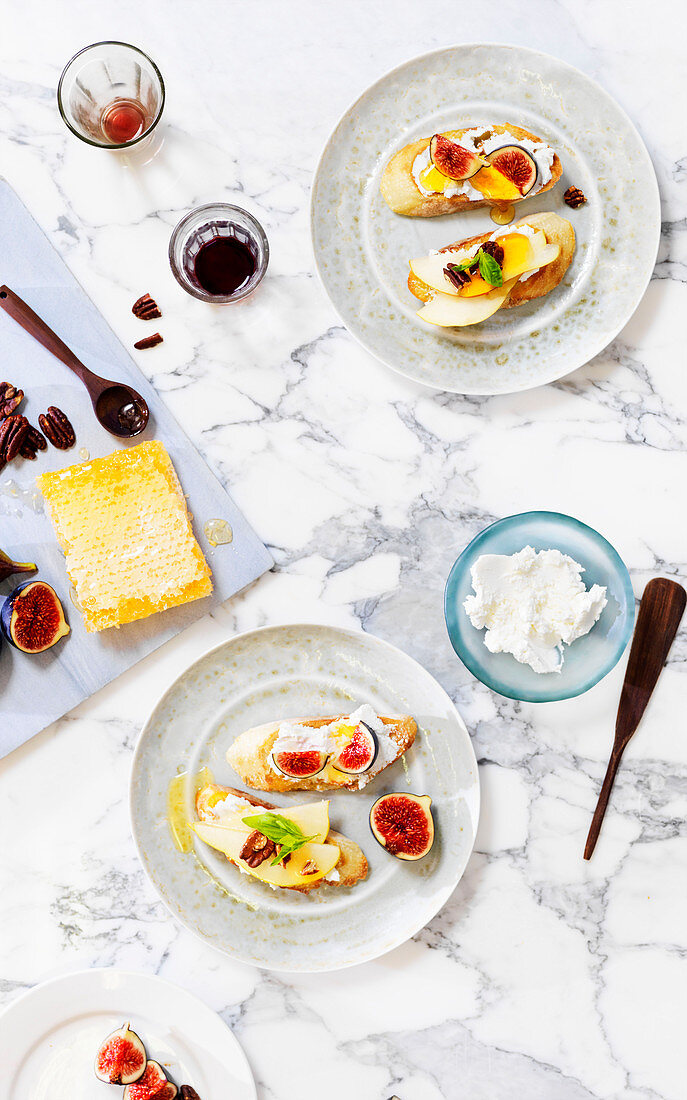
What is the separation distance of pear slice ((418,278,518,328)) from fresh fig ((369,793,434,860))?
1.24m

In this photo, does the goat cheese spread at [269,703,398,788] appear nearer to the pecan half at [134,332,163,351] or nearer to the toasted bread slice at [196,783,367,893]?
the toasted bread slice at [196,783,367,893]

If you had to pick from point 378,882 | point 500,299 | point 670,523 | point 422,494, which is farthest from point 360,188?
point 378,882

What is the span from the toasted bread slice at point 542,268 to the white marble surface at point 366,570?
0.24 meters

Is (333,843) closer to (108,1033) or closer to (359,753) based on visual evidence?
(359,753)

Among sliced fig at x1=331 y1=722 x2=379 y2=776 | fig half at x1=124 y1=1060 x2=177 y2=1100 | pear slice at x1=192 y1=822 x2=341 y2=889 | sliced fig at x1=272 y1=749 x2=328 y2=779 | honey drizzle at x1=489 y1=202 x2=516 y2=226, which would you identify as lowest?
fig half at x1=124 y1=1060 x2=177 y2=1100

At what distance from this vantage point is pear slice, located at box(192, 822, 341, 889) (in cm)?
207

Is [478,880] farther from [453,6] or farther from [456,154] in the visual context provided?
[453,6]

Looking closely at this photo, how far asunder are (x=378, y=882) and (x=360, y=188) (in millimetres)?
1854

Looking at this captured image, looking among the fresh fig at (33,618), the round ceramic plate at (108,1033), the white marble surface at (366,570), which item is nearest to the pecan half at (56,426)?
the white marble surface at (366,570)

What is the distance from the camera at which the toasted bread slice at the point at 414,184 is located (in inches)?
83.9

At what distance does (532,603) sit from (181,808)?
1072 millimetres

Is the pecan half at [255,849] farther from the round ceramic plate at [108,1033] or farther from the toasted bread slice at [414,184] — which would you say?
the toasted bread slice at [414,184]

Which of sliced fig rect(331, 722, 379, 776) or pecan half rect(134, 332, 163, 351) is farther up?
pecan half rect(134, 332, 163, 351)

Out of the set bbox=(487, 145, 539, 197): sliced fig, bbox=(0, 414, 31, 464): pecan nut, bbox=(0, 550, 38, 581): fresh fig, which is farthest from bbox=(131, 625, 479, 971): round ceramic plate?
bbox=(487, 145, 539, 197): sliced fig
